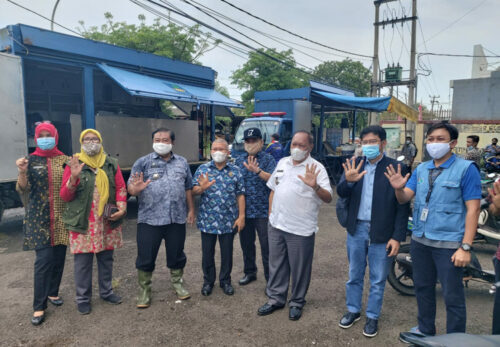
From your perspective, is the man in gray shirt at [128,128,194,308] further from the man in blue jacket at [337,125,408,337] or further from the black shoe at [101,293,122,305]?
the man in blue jacket at [337,125,408,337]

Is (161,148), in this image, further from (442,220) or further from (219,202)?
(442,220)

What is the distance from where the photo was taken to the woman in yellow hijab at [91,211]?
3.21 metres

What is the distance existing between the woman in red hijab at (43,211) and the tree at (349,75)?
108 feet

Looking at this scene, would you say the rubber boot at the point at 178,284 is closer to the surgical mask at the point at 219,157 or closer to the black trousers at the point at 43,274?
the black trousers at the point at 43,274

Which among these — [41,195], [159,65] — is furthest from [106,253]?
[159,65]

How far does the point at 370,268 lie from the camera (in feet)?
9.98

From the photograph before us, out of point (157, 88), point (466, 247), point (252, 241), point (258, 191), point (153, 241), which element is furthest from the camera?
point (157, 88)

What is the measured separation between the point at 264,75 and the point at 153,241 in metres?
22.2

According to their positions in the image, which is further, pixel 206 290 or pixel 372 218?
pixel 206 290

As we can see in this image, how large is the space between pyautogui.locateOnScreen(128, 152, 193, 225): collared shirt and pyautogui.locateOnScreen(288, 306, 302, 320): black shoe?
1.39 metres

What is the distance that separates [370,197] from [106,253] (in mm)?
2657

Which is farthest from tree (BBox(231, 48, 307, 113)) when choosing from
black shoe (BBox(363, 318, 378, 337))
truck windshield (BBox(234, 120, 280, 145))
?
black shoe (BBox(363, 318, 378, 337))

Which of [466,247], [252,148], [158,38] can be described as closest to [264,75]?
[158,38]

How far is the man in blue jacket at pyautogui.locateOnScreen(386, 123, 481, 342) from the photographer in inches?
97.7
